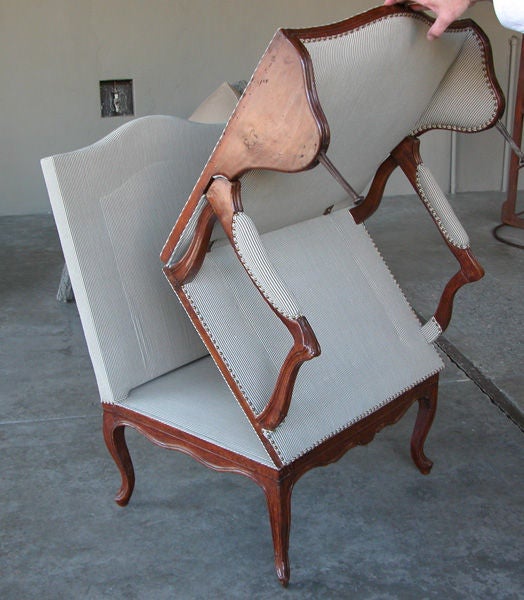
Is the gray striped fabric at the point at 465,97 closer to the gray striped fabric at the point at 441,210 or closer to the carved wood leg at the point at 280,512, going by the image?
the gray striped fabric at the point at 441,210

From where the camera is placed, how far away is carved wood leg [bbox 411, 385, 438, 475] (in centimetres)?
227

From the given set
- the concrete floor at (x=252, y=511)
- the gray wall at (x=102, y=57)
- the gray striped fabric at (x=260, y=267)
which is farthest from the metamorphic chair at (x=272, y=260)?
the gray wall at (x=102, y=57)

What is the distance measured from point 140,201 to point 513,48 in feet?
13.3

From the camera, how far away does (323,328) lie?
198cm

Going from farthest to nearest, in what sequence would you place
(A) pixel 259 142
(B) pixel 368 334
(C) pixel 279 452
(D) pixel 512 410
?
(D) pixel 512 410, (B) pixel 368 334, (C) pixel 279 452, (A) pixel 259 142

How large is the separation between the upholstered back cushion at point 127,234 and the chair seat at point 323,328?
Result: 22 cm

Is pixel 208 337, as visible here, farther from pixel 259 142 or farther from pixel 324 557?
pixel 324 557

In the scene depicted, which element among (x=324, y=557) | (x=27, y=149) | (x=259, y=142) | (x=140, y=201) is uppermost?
(x=259, y=142)

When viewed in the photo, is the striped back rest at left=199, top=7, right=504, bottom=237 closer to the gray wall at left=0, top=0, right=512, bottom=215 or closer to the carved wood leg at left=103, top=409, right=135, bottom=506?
the carved wood leg at left=103, top=409, right=135, bottom=506

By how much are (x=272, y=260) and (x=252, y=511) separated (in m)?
0.68

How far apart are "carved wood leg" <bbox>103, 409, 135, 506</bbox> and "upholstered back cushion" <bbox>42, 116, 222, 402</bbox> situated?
0.09 m

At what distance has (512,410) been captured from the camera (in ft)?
8.93

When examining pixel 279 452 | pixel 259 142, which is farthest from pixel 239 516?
pixel 259 142

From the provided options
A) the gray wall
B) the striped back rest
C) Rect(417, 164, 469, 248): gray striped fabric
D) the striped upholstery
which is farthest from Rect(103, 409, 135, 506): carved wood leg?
the gray wall
